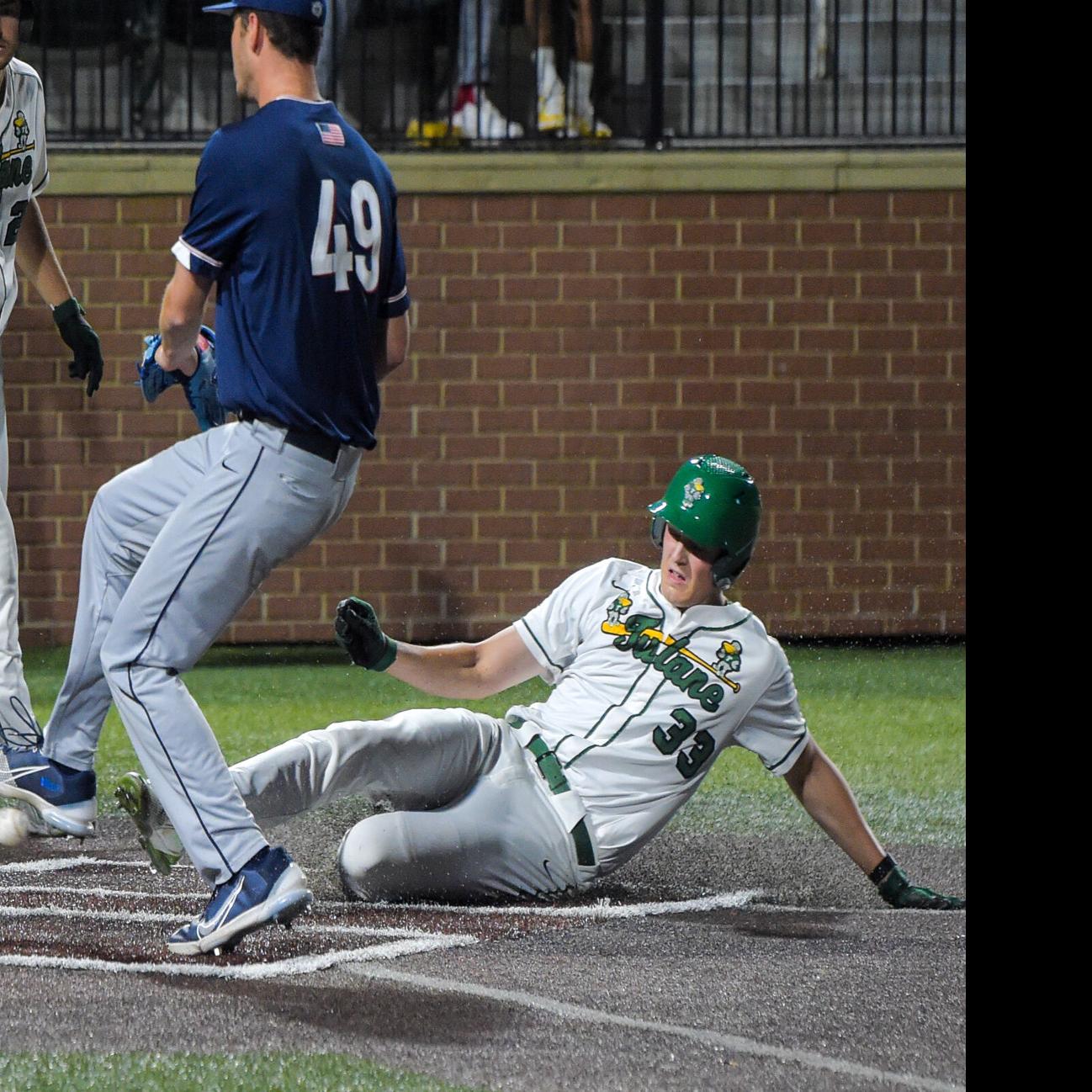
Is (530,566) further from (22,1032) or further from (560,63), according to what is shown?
(22,1032)

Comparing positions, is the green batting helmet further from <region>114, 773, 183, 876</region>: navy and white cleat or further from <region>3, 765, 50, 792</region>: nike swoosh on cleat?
<region>3, 765, 50, 792</region>: nike swoosh on cleat

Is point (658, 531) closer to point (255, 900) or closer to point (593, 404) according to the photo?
A: point (255, 900)

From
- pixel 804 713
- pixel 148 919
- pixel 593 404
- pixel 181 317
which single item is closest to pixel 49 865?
pixel 148 919

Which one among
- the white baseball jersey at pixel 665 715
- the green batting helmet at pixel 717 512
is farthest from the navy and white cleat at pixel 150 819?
the green batting helmet at pixel 717 512

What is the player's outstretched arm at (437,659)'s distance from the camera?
4.79 metres

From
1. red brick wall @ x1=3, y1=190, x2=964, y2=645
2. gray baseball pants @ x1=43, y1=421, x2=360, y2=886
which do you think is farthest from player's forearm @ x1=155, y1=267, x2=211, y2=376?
red brick wall @ x1=3, y1=190, x2=964, y2=645

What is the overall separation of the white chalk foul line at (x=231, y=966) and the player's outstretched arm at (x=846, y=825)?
1.17 metres

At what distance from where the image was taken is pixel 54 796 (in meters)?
5.00

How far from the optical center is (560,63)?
11.7 m

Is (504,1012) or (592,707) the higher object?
(592,707)

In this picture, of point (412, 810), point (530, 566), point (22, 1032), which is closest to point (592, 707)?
point (412, 810)

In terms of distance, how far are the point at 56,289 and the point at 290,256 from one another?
6.36ft

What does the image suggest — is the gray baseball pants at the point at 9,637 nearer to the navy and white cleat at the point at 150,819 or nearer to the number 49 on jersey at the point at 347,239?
the navy and white cleat at the point at 150,819
